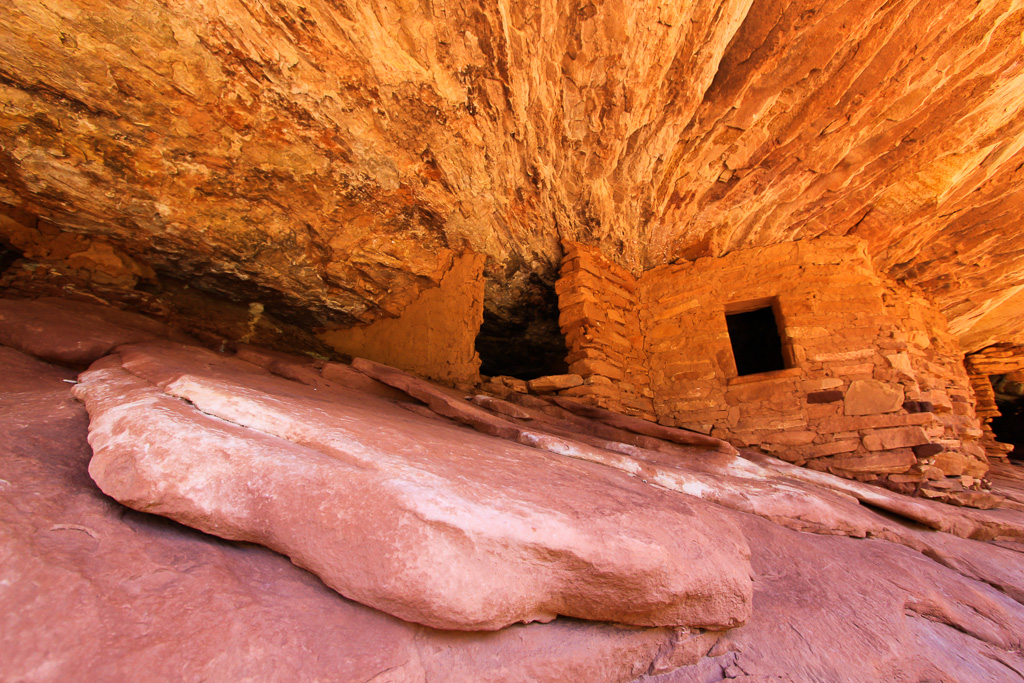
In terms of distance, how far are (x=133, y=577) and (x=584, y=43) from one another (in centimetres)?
309

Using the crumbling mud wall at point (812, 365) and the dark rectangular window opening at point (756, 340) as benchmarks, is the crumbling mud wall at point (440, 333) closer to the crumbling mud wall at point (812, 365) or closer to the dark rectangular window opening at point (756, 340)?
the crumbling mud wall at point (812, 365)

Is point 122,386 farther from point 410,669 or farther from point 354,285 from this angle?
point 354,285

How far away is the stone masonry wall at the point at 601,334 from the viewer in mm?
4289

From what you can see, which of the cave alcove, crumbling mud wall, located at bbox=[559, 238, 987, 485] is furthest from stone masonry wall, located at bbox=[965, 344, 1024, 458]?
crumbling mud wall, located at bbox=[559, 238, 987, 485]

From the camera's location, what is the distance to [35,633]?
73 centimetres

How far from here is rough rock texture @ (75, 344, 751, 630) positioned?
102 cm

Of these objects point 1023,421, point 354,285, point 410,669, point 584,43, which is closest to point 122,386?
point 410,669

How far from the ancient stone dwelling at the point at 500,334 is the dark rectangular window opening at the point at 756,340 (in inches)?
73.4

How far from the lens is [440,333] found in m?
4.09

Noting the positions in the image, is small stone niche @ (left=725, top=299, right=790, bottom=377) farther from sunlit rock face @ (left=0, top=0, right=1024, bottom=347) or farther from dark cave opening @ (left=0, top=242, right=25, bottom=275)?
dark cave opening @ (left=0, top=242, right=25, bottom=275)

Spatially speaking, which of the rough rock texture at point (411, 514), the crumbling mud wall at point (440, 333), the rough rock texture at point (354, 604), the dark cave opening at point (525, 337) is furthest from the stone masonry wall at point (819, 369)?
the rough rock texture at point (411, 514)

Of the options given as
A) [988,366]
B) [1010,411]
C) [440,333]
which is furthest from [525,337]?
[1010,411]

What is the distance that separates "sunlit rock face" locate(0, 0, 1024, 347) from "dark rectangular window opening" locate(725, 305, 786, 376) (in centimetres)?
265

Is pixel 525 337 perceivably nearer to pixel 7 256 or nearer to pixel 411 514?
pixel 7 256
